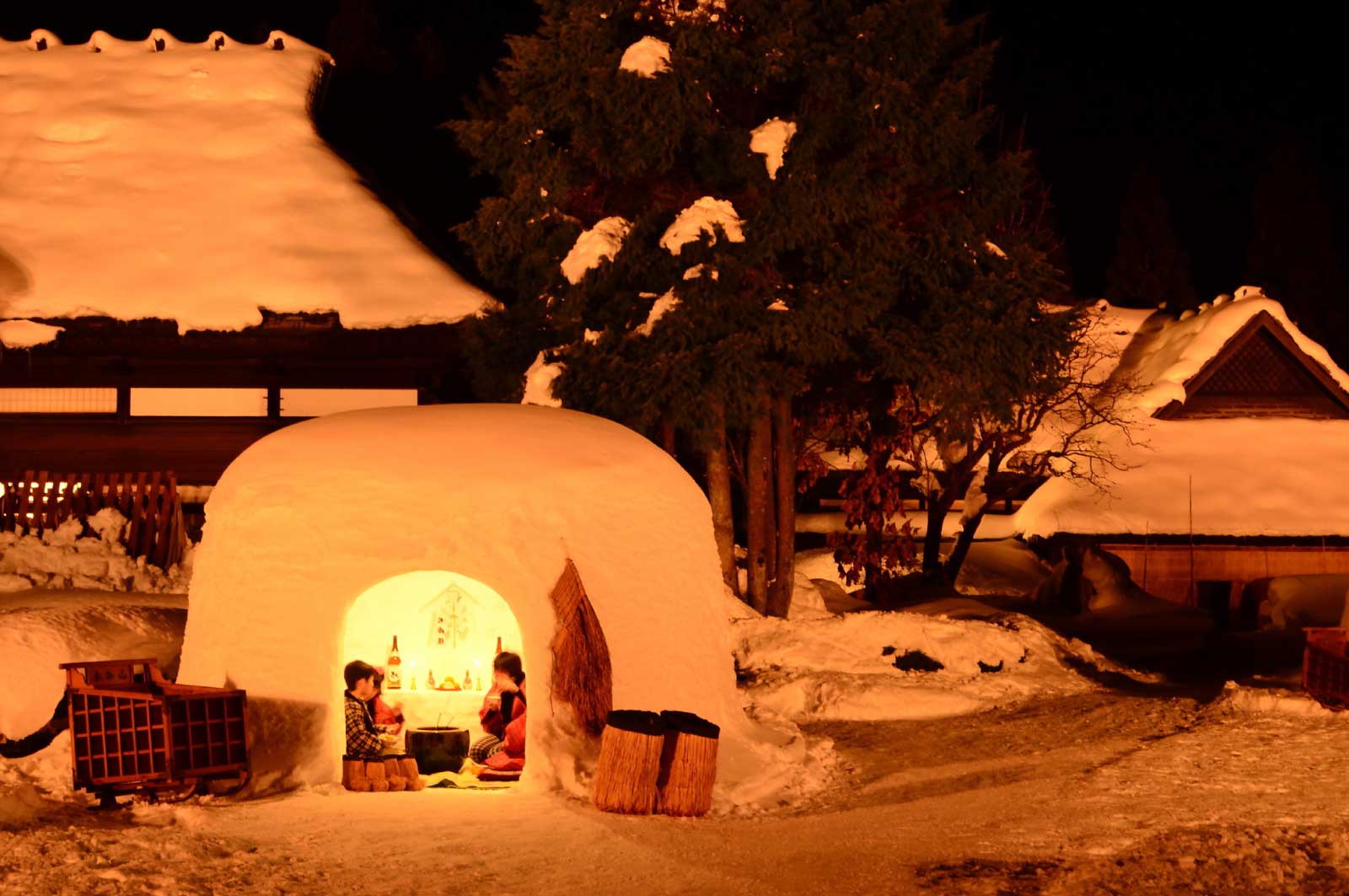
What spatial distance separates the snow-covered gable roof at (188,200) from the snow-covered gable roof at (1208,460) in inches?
440

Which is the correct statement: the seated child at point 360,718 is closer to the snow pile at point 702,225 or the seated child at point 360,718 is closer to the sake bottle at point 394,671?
the sake bottle at point 394,671

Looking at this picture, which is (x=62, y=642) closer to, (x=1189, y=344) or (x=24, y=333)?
(x=24, y=333)

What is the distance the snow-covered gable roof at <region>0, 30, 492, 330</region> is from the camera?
65.7 ft

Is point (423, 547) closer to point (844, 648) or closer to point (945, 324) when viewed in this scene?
point (844, 648)

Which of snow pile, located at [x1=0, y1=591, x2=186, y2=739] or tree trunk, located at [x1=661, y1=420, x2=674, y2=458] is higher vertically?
tree trunk, located at [x1=661, y1=420, x2=674, y2=458]

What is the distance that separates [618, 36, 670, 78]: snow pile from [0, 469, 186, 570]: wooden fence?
24.3 feet

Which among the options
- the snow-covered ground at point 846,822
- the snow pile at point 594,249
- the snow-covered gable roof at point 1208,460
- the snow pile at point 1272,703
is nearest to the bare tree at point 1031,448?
the snow-covered gable roof at point 1208,460

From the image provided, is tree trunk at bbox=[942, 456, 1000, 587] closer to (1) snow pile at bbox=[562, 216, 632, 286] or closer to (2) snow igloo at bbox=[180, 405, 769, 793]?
(1) snow pile at bbox=[562, 216, 632, 286]

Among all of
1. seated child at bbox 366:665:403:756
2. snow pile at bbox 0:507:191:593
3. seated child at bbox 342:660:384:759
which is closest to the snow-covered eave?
snow pile at bbox 0:507:191:593

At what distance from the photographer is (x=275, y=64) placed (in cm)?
2500

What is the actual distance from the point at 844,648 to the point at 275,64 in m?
14.5

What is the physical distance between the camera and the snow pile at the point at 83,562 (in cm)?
1681

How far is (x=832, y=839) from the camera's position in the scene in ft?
29.7

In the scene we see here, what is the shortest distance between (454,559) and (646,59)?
25.5 ft
